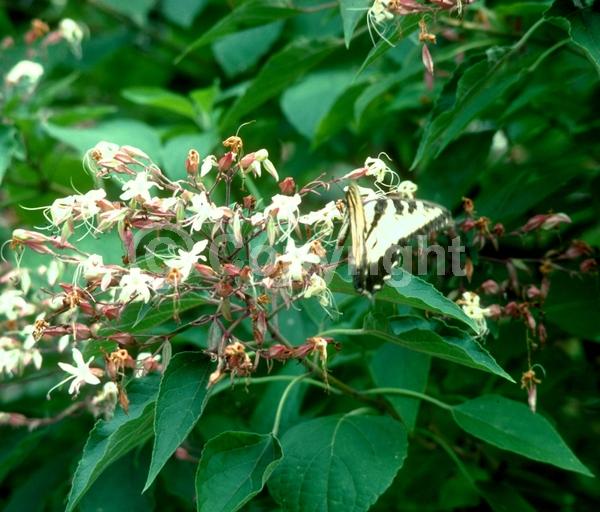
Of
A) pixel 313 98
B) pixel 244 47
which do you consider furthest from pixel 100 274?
pixel 244 47

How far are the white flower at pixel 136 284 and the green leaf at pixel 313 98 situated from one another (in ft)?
3.88

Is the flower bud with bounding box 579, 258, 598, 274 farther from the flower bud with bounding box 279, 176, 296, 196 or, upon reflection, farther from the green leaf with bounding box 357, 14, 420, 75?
the flower bud with bounding box 279, 176, 296, 196

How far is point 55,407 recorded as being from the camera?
2805 millimetres

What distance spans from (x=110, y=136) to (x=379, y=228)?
57.7 inches

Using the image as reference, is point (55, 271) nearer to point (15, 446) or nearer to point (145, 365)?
point (145, 365)

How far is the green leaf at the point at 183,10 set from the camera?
3.34m

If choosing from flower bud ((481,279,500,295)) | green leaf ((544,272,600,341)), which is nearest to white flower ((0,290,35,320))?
flower bud ((481,279,500,295))

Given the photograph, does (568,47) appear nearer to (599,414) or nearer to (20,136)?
(599,414)

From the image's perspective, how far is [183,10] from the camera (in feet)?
11.0

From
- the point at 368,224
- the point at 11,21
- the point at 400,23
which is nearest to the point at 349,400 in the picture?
the point at 368,224

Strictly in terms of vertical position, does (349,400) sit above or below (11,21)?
above

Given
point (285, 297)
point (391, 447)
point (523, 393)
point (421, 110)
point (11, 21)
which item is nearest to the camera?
point (285, 297)

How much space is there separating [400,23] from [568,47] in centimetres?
68

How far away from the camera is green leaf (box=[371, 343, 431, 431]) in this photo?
199 cm
